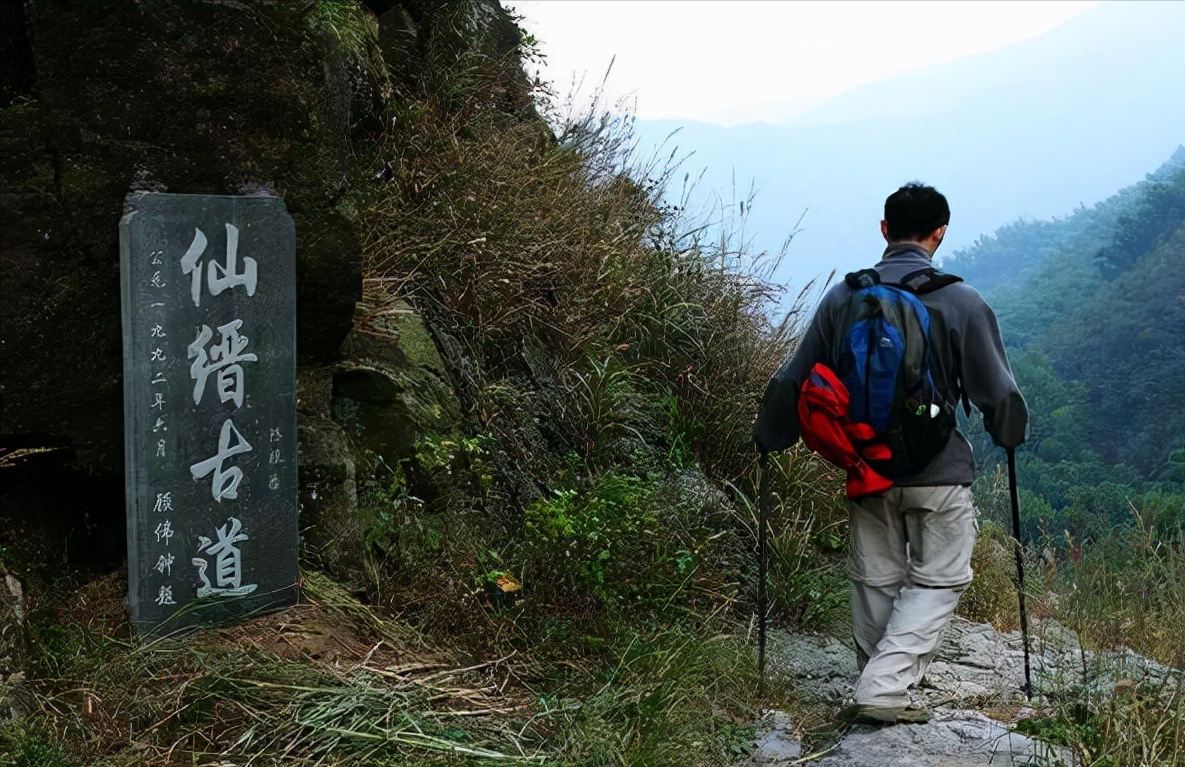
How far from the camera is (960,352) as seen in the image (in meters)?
4.25

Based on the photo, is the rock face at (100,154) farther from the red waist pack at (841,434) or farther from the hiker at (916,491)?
the hiker at (916,491)

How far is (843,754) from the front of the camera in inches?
154

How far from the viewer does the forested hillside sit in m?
22.0

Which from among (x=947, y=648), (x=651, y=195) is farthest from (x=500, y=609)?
(x=651, y=195)

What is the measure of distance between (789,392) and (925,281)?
0.73 metres

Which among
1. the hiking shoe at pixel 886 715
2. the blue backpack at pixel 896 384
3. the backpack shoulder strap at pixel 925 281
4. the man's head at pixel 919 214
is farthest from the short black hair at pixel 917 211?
the hiking shoe at pixel 886 715

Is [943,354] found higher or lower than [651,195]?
lower

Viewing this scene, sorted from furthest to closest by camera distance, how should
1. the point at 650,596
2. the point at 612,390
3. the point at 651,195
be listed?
the point at 651,195, the point at 612,390, the point at 650,596

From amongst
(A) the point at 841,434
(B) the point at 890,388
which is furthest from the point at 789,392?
(B) the point at 890,388

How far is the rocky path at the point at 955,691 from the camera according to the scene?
3.75 m

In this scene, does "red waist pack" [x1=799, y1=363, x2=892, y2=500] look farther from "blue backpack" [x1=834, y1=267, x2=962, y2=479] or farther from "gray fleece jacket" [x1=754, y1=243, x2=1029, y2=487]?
"gray fleece jacket" [x1=754, y1=243, x2=1029, y2=487]

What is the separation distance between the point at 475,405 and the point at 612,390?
0.99 metres

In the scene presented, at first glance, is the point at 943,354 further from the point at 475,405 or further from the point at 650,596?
the point at 475,405

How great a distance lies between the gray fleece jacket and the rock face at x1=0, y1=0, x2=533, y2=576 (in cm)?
221
